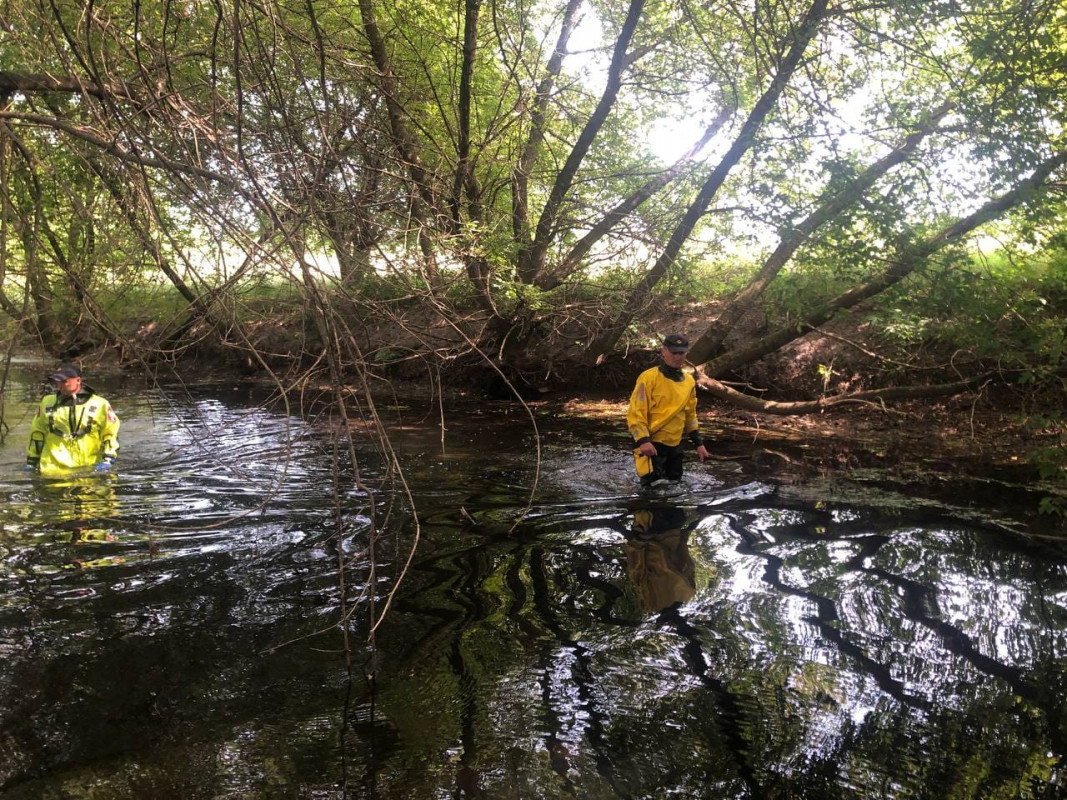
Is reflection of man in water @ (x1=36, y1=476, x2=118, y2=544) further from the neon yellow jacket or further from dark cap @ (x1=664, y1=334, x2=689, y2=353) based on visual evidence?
dark cap @ (x1=664, y1=334, x2=689, y2=353)

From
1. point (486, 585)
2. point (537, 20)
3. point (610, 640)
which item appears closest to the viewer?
point (610, 640)

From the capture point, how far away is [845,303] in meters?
10.7

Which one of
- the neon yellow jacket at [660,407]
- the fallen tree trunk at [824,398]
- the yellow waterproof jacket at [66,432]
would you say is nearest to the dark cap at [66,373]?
the yellow waterproof jacket at [66,432]

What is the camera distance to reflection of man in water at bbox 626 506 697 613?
5.29 meters

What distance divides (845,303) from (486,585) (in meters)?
7.56

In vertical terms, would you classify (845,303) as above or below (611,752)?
above

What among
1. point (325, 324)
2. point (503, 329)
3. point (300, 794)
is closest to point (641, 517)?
point (300, 794)

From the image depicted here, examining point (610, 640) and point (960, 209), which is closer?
point (610, 640)

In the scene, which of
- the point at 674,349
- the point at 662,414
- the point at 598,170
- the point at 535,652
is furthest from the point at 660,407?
the point at 598,170

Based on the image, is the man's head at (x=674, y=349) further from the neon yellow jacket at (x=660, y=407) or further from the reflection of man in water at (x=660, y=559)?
the reflection of man in water at (x=660, y=559)

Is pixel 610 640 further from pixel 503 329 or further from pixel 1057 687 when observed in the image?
pixel 503 329

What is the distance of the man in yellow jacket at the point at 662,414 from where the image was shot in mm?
7992

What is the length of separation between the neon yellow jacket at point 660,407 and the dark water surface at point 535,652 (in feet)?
2.94

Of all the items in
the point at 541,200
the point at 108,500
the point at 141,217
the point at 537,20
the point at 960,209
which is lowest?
the point at 108,500
